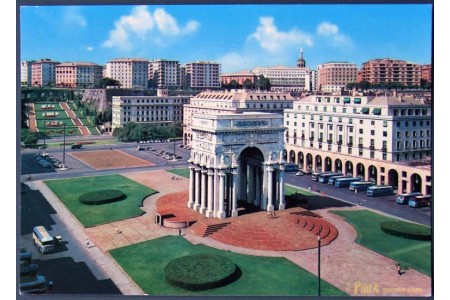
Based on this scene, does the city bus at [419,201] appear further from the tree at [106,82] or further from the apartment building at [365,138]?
the tree at [106,82]

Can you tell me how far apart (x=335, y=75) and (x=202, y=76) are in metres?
16.9

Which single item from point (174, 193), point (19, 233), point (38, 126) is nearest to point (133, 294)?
point (19, 233)

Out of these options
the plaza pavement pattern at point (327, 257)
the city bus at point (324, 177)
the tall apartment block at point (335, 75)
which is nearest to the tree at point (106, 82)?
the plaza pavement pattern at point (327, 257)

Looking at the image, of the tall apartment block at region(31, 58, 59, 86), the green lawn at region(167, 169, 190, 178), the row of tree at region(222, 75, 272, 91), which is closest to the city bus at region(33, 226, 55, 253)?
the tall apartment block at region(31, 58, 59, 86)

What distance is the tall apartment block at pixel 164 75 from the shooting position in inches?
2635

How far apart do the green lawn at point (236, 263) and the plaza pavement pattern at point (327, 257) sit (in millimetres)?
599

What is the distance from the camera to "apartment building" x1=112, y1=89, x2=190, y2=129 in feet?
207

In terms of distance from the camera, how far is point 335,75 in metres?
63.3

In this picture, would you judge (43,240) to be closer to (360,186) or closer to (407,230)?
(407,230)

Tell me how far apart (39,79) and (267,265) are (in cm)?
2339

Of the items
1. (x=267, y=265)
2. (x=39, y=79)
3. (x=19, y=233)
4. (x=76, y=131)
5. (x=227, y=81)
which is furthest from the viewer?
(x=227, y=81)

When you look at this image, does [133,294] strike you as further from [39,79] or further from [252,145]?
[39,79]

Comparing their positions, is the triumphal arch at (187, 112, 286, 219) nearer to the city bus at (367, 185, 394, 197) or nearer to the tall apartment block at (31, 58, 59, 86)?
the city bus at (367, 185, 394, 197)

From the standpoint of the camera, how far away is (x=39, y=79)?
39250 millimetres
